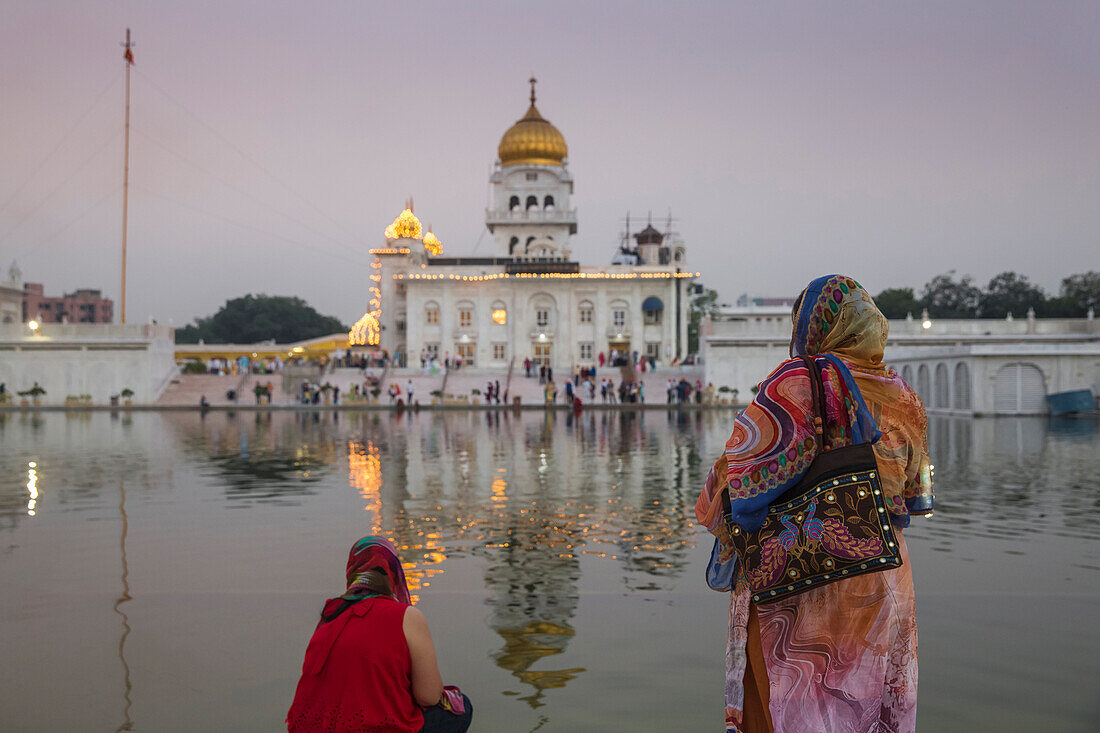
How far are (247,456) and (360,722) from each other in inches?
611

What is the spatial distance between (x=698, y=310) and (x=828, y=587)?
84.8 m

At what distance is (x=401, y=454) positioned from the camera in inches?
704

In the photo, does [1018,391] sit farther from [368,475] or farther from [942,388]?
[368,475]

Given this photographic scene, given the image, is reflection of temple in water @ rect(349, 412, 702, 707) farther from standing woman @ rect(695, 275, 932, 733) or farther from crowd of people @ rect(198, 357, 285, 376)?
crowd of people @ rect(198, 357, 285, 376)

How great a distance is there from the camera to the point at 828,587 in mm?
2830

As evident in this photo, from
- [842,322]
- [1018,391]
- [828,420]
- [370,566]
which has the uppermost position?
[842,322]

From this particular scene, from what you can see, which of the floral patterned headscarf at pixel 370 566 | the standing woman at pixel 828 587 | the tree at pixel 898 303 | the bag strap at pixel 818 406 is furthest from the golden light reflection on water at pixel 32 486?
the tree at pixel 898 303

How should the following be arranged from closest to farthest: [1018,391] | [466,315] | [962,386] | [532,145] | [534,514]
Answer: [534,514], [1018,391], [962,386], [466,315], [532,145]

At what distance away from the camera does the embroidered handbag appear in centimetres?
274

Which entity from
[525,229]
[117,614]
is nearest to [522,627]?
[117,614]

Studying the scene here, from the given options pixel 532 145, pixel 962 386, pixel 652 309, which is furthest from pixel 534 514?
pixel 532 145

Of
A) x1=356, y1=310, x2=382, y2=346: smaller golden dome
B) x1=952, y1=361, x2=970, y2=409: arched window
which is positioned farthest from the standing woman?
x1=356, y1=310, x2=382, y2=346: smaller golden dome

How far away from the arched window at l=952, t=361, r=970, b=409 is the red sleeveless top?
3465cm

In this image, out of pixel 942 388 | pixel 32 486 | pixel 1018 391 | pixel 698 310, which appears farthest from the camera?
pixel 698 310
